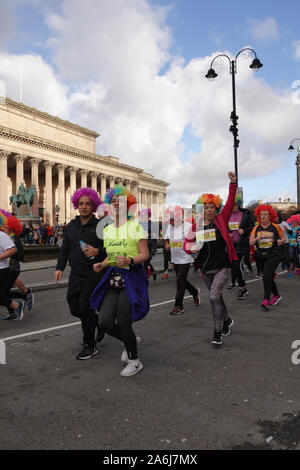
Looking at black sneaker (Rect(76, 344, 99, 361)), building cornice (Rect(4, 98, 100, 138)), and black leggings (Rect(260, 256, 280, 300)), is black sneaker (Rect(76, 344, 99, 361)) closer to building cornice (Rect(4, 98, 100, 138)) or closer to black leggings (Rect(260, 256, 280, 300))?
black leggings (Rect(260, 256, 280, 300))

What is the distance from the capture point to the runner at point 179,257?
725 cm

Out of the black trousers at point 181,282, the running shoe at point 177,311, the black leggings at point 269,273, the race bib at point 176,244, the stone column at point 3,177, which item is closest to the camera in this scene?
the running shoe at point 177,311

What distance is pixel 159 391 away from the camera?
3578 millimetres

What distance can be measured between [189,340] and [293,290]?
5.25 m

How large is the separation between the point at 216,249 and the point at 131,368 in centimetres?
197

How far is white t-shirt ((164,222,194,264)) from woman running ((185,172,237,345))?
7.13 feet

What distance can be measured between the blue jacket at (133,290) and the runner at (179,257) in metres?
2.69

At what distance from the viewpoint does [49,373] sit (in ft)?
13.5

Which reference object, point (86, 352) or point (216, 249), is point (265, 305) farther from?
point (86, 352)

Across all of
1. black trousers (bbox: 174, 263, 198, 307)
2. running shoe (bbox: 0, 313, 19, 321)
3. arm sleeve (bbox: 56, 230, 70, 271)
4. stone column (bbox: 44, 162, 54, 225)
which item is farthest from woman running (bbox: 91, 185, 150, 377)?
stone column (bbox: 44, 162, 54, 225)

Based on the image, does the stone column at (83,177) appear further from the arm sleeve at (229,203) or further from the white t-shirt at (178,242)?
the arm sleeve at (229,203)

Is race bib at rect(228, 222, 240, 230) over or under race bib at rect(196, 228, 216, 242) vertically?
over

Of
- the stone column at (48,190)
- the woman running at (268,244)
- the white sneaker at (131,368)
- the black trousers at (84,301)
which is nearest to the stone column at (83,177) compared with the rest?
the stone column at (48,190)

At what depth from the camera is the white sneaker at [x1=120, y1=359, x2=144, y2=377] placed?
4.00 metres
